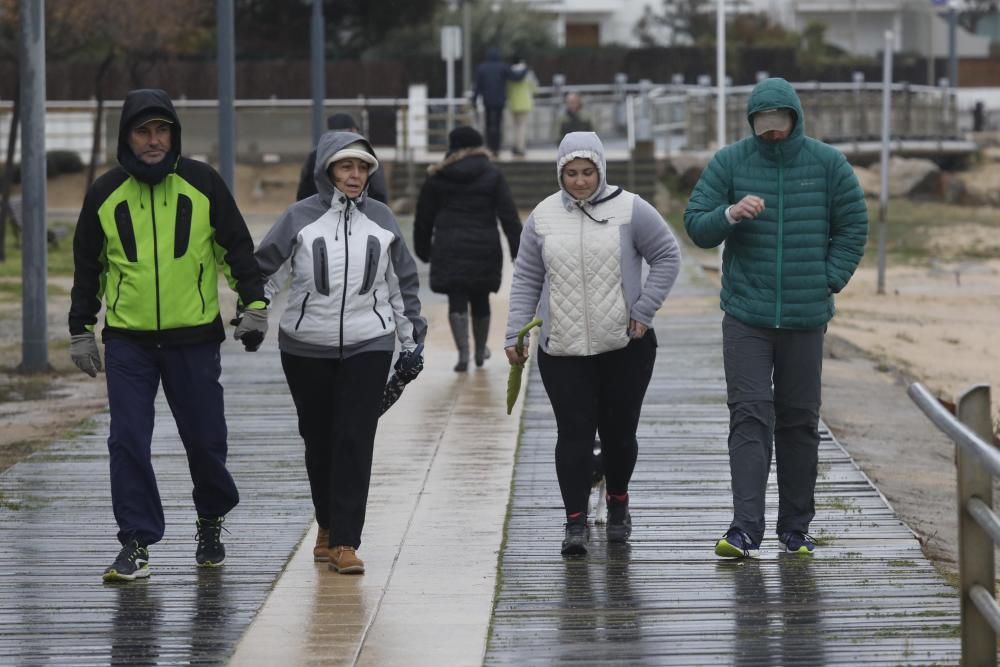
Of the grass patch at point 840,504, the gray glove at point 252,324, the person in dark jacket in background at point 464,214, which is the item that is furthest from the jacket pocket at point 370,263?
the person in dark jacket in background at point 464,214

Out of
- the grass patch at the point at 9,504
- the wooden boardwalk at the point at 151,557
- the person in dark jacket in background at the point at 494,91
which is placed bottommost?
the wooden boardwalk at the point at 151,557

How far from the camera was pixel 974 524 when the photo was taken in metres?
5.79

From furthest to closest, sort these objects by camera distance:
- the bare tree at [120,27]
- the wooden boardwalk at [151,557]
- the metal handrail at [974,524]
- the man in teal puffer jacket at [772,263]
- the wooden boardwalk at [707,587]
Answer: the bare tree at [120,27] < the man in teal puffer jacket at [772,263] < the wooden boardwalk at [151,557] < the wooden boardwalk at [707,587] < the metal handrail at [974,524]

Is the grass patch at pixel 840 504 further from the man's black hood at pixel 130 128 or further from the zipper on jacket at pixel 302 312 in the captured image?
the man's black hood at pixel 130 128

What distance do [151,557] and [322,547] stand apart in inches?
27.7

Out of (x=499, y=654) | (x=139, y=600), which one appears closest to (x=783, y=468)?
(x=499, y=654)

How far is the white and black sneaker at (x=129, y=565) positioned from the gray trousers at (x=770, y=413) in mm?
2268

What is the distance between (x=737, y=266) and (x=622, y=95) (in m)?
32.3

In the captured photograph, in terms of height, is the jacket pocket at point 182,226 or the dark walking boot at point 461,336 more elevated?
the jacket pocket at point 182,226

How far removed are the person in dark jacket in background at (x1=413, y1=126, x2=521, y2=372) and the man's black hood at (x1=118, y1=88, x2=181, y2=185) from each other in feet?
18.3

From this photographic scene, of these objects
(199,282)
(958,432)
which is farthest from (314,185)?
(958,432)

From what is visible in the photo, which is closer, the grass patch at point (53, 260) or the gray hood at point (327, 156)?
the gray hood at point (327, 156)

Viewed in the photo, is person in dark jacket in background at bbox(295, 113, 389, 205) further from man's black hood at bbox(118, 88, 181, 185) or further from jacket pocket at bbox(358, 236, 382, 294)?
man's black hood at bbox(118, 88, 181, 185)

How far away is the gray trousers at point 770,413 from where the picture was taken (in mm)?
7723
